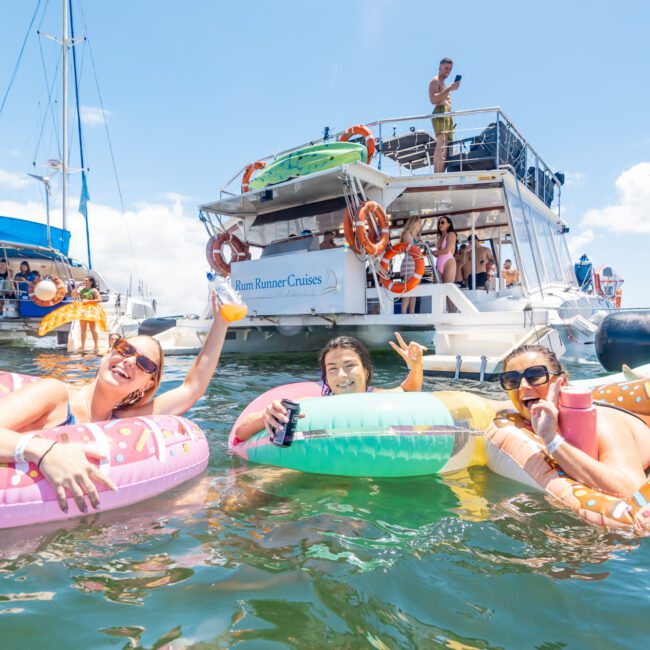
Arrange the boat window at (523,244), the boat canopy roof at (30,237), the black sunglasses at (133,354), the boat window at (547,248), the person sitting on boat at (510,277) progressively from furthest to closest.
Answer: the boat canopy roof at (30,237)
the boat window at (547,248)
the person sitting on boat at (510,277)
the boat window at (523,244)
the black sunglasses at (133,354)

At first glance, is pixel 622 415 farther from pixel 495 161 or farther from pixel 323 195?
pixel 323 195

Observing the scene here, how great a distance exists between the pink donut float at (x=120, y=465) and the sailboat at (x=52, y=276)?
417 inches

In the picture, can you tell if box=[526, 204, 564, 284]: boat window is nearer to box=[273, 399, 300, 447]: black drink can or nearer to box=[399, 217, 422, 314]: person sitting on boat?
box=[399, 217, 422, 314]: person sitting on boat

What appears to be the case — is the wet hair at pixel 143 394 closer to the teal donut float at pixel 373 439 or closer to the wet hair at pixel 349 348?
the teal donut float at pixel 373 439

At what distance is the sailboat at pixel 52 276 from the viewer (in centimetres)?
1420

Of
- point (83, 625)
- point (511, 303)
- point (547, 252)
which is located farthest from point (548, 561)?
point (547, 252)

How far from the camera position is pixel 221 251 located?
11.2 metres

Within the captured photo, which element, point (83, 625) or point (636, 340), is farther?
point (636, 340)

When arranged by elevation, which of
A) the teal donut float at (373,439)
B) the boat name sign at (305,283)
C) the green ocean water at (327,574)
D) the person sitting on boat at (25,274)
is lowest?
the green ocean water at (327,574)

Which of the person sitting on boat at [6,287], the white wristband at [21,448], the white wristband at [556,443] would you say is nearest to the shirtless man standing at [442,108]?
the white wristband at [556,443]

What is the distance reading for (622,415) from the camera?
8.68 ft

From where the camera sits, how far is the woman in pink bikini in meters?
9.09

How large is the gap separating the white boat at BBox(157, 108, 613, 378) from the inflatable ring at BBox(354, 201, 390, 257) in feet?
0.90

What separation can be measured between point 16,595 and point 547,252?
12033 mm
